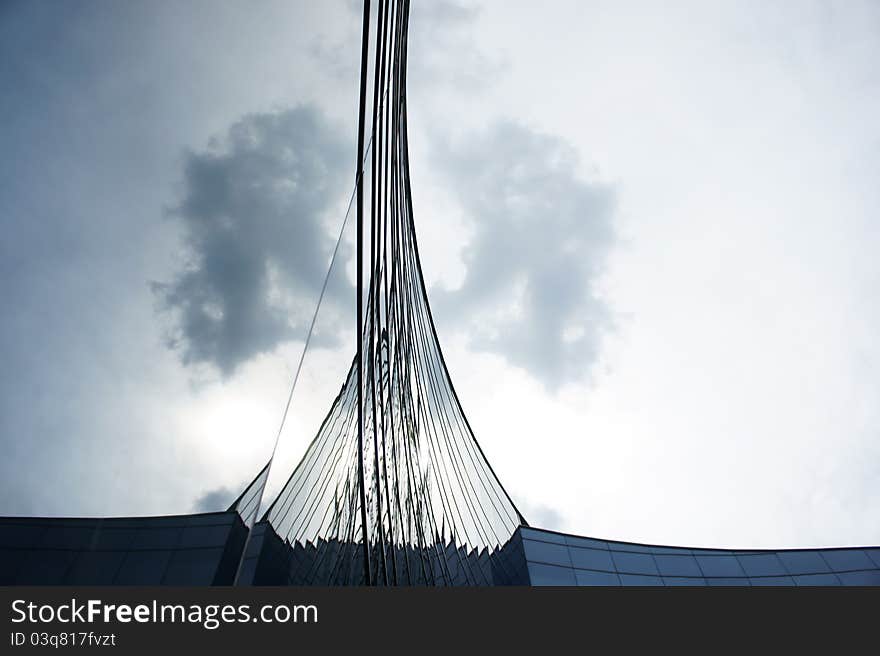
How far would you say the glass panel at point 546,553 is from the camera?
1944 centimetres

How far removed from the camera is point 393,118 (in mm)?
10523

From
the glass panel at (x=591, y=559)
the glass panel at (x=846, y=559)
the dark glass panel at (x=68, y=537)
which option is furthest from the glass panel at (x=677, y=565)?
the dark glass panel at (x=68, y=537)

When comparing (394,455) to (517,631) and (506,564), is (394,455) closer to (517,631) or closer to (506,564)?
(517,631)

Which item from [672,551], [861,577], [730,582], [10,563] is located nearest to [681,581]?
[672,551]

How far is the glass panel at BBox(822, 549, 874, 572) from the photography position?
21.9 meters

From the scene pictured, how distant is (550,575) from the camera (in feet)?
62.2

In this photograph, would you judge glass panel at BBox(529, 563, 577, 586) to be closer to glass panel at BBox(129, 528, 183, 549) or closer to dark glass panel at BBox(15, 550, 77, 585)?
glass panel at BBox(129, 528, 183, 549)

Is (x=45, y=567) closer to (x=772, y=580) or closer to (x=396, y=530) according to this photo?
(x=396, y=530)

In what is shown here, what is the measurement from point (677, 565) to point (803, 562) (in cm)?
646

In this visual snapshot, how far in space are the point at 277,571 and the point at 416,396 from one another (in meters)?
7.18

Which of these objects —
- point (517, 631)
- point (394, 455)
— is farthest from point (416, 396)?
point (517, 631)

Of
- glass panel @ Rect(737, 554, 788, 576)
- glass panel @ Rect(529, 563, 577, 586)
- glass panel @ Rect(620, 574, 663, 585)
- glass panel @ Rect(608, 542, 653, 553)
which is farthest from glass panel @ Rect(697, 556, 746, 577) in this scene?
glass panel @ Rect(529, 563, 577, 586)

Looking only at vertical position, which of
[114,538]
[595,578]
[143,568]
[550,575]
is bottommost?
[595,578]

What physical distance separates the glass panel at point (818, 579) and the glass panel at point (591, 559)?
29.4 feet
